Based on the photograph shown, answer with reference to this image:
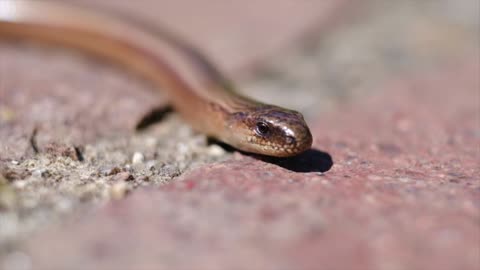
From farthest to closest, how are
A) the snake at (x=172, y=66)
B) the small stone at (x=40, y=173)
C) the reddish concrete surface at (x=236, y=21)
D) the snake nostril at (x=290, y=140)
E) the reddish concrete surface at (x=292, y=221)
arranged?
the reddish concrete surface at (x=236, y=21) → the snake at (x=172, y=66) → the snake nostril at (x=290, y=140) → the small stone at (x=40, y=173) → the reddish concrete surface at (x=292, y=221)

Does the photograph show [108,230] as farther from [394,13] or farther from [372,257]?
[394,13]

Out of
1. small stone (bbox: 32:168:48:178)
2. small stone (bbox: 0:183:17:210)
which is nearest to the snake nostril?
small stone (bbox: 32:168:48:178)

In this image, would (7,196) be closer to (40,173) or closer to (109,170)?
(40,173)

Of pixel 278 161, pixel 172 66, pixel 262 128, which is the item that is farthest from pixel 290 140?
pixel 172 66

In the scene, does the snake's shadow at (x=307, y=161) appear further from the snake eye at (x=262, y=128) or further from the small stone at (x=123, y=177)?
the small stone at (x=123, y=177)

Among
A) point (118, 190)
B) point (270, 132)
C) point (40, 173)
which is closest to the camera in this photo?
point (118, 190)

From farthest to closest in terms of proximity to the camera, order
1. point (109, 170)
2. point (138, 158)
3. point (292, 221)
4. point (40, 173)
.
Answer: point (138, 158)
point (109, 170)
point (40, 173)
point (292, 221)

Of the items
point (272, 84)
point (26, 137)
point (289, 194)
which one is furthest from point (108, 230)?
point (272, 84)

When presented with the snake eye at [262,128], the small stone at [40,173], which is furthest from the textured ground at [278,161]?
the snake eye at [262,128]
